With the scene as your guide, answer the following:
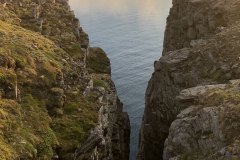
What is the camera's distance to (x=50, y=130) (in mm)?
37000

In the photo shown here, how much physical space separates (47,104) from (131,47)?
105441 mm

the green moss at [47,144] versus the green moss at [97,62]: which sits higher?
the green moss at [97,62]

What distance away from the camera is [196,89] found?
141 feet

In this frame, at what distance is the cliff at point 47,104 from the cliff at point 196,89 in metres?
7.29

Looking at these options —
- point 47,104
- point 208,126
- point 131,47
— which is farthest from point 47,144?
point 131,47

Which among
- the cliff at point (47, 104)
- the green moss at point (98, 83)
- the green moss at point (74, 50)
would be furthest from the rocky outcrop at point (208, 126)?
the green moss at point (74, 50)

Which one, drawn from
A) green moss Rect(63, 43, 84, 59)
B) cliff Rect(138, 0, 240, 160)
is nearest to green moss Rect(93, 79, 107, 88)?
green moss Rect(63, 43, 84, 59)

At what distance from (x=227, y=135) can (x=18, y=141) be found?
17316 mm

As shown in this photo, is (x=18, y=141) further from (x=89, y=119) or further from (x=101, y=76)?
(x=101, y=76)

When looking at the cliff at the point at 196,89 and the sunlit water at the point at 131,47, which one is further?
the sunlit water at the point at 131,47

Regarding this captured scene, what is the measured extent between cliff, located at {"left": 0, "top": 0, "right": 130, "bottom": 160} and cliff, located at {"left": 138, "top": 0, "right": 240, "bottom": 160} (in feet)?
23.9

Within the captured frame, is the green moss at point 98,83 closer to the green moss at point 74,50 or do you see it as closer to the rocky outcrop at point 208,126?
the green moss at point 74,50

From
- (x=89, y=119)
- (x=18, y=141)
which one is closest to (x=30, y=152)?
(x=18, y=141)

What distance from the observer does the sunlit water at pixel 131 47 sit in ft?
334
